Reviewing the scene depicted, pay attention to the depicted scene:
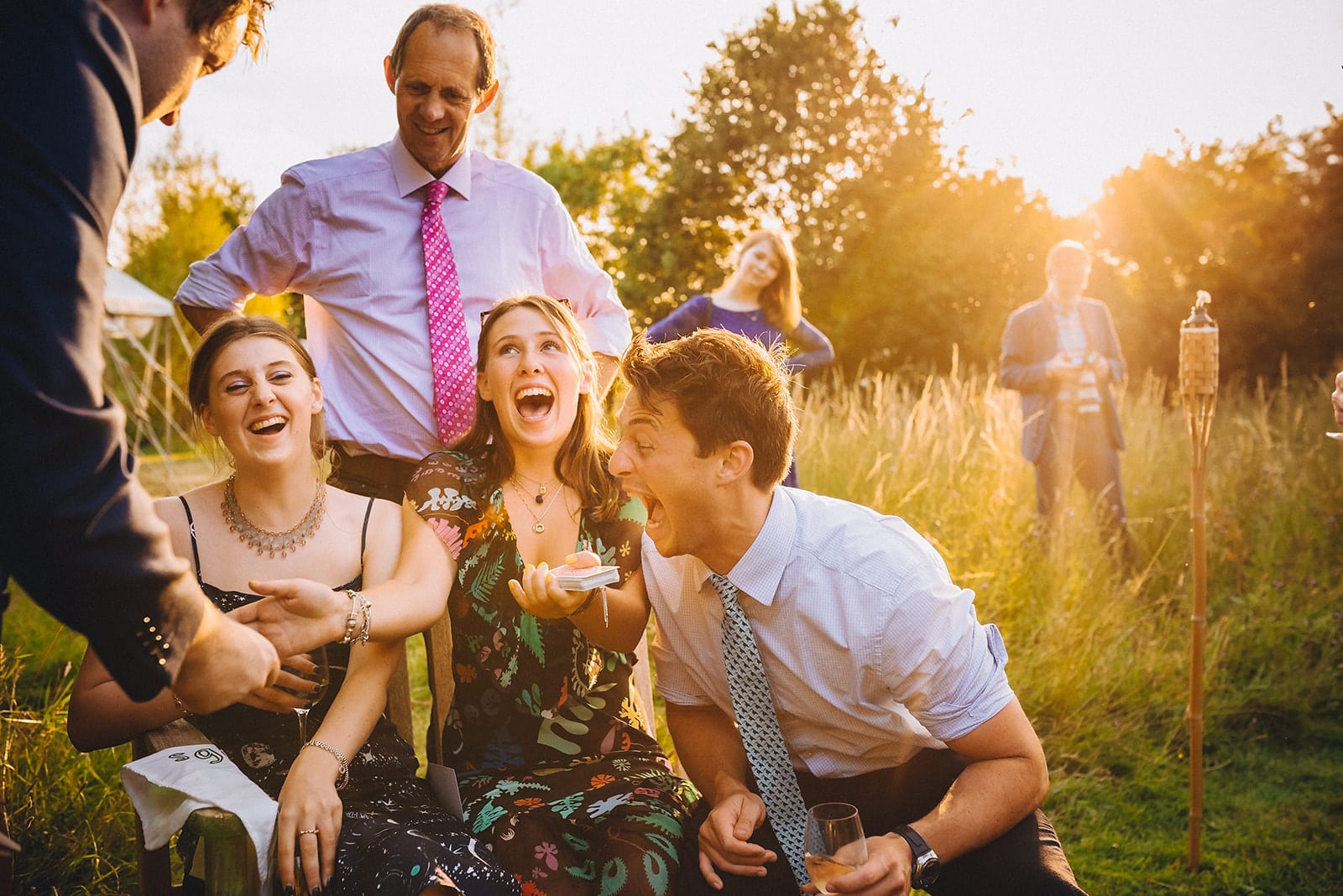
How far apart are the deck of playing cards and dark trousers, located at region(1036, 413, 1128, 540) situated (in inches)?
187

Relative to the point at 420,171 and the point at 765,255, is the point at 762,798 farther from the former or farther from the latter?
the point at 765,255

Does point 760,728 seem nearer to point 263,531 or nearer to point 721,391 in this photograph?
point 721,391

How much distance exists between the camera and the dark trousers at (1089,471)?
639cm

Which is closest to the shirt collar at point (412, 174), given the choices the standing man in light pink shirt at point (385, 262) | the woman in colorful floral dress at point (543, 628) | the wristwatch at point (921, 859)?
the standing man in light pink shirt at point (385, 262)

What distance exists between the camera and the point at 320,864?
2.15 metres

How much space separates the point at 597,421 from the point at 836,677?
3.70 ft

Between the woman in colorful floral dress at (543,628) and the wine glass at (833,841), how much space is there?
50cm

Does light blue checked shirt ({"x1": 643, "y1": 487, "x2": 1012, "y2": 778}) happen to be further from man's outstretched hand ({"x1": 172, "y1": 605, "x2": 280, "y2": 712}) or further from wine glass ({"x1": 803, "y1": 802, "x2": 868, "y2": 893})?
man's outstretched hand ({"x1": 172, "y1": 605, "x2": 280, "y2": 712})

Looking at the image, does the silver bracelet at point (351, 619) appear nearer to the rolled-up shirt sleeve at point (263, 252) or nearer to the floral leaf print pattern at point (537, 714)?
the floral leaf print pattern at point (537, 714)

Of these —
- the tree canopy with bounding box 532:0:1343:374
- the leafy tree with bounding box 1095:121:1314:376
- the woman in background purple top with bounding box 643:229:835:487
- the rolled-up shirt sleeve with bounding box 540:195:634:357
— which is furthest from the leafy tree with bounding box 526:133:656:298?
the rolled-up shirt sleeve with bounding box 540:195:634:357

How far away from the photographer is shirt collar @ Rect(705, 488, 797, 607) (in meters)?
2.36

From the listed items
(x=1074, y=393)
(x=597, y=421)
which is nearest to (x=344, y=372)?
(x=597, y=421)

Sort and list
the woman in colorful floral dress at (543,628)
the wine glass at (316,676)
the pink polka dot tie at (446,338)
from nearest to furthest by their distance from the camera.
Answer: the wine glass at (316,676), the woman in colorful floral dress at (543,628), the pink polka dot tie at (446,338)

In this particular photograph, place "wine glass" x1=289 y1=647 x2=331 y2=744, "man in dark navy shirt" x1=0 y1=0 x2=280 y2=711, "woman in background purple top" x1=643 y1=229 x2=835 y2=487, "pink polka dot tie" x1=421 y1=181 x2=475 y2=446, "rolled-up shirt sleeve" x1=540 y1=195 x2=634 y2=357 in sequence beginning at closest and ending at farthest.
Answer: "man in dark navy shirt" x1=0 y1=0 x2=280 y2=711, "wine glass" x1=289 y1=647 x2=331 y2=744, "pink polka dot tie" x1=421 y1=181 x2=475 y2=446, "rolled-up shirt sleeve" x1=540 y1=195 x2=634 y2=357, "woman in background purple top" x1=643 y1=229 x2=835 y2=487
